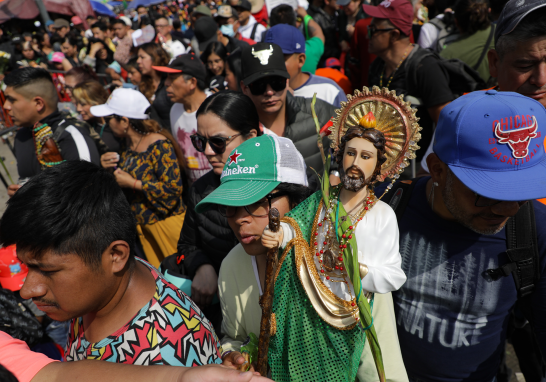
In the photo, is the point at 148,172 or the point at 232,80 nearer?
the point at 148,172

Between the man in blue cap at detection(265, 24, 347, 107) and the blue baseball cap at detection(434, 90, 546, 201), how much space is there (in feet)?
8.47

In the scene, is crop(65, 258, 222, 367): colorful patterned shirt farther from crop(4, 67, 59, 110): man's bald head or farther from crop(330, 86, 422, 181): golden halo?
crop(4, 67, 59, 110): man's bald head

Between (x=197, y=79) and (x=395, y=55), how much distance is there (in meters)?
2.06

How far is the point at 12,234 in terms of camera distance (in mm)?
1356

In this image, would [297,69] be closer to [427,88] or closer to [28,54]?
[427,88]

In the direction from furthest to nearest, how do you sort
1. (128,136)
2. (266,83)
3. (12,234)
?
1. (128,136)
2. (266,83)
3. (12,234)

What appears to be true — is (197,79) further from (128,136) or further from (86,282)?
(86,282)

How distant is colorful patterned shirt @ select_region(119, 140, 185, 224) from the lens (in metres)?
3.67

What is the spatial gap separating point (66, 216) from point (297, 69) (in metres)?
3.35

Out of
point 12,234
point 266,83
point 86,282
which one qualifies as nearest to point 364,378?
point 86,282

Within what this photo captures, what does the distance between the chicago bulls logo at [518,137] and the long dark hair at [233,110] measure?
156 centimetres

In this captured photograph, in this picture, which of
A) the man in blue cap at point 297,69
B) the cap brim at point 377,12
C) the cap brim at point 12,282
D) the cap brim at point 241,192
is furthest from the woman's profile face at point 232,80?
the cap brim at point 241,192

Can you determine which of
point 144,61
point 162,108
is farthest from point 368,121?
point 144,61

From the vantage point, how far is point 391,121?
152 centimetres
